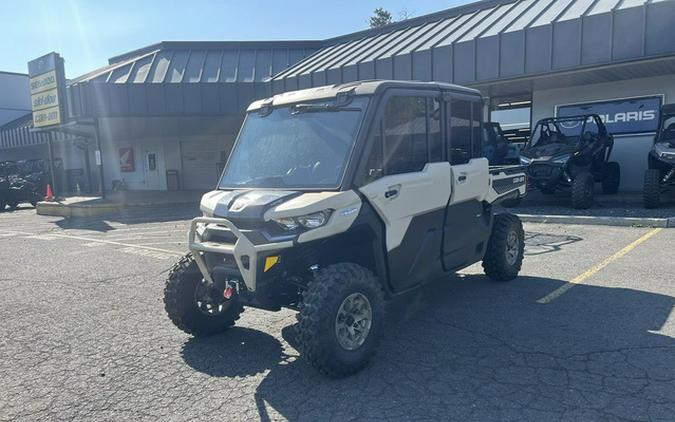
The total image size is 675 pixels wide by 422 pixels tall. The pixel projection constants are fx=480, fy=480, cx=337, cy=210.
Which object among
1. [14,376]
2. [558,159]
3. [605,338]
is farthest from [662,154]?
[14,376]

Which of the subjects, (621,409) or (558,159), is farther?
(558,159)

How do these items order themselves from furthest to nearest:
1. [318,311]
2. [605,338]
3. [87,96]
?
[87,96]
[605,338]
[318,311]

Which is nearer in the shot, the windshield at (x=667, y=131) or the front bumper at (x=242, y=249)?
the front bumper at (x=242, y=249)

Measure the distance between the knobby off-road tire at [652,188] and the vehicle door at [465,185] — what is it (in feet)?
23.4

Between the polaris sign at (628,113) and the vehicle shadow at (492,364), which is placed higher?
the polaris sign at (628,113)

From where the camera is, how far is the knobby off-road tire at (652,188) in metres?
10.6

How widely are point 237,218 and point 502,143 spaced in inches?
496

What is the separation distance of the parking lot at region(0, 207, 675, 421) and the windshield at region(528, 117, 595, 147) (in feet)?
20.9

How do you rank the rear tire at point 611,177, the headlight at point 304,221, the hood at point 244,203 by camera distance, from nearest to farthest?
the headlight at point 304,221, the hood at point 244,203, the rear tire at point 611,177

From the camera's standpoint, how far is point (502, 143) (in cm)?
1484

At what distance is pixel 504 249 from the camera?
6.01m

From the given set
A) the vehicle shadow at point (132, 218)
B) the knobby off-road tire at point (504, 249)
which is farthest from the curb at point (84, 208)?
the knobby off-road tire at point (504, 249)

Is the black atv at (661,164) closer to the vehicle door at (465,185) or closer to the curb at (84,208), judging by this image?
the vehicle door at (465,185)

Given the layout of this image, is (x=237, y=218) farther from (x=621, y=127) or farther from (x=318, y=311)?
(x=621, y=127)
